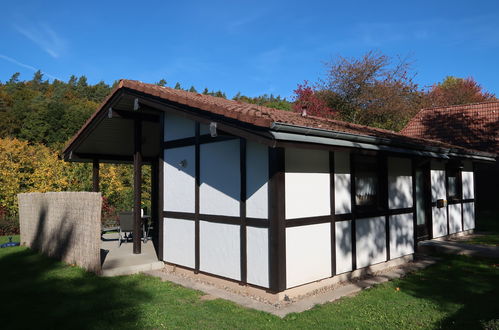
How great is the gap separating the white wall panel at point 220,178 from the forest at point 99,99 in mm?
3436

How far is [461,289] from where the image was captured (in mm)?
6195

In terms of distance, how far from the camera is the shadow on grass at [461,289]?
485 cm

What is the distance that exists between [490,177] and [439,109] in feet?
16.2

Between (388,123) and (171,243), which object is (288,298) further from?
(388,123)

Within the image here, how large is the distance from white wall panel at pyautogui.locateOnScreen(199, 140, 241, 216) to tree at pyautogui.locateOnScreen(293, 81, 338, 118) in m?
20.3

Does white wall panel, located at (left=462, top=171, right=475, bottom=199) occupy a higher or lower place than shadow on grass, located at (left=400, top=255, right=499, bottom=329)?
higher

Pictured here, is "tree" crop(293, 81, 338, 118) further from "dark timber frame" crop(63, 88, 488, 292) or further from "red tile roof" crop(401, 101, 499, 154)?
"dark timber frame" crop(63, 88, 488, 292)

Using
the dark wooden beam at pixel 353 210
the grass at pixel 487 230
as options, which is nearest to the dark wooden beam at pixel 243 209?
the dark wooden beam at pixel 353 210

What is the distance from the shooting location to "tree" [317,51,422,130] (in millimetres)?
27719

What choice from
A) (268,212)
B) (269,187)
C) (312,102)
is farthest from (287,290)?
(312,102)

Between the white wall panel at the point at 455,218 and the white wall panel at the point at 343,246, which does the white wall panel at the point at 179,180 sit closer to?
the white wall panel at the point at 343,246

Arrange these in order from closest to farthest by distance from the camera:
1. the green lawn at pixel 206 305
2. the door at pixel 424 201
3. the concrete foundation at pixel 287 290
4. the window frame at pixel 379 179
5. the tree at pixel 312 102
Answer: the green lawn at pixel 206 305, the concrete foundation at pixel 287 290, the window frame at pixel 379 179, the door at pixel 424 201, the tree at pixel 312 102

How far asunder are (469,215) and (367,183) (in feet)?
22.7

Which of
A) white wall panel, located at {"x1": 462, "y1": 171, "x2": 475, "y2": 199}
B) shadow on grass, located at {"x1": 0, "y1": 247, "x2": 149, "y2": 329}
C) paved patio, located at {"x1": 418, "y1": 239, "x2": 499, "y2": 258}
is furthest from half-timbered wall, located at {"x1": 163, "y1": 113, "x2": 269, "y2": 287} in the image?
white wall panel, located at {"x1": 462, "y1": 171, "x2": 475, "y2": 199}
